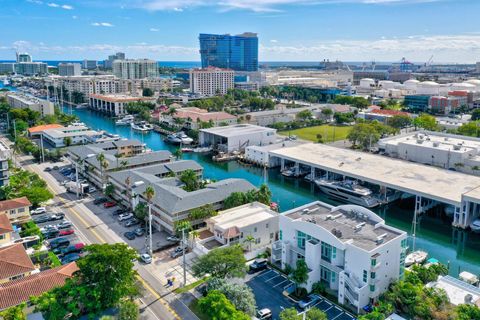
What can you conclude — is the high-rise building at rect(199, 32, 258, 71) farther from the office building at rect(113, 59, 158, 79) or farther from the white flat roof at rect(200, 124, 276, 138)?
the white flat roof at rect(200, 124, 276, 138)

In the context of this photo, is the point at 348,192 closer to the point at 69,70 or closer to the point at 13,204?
the point at 13,204

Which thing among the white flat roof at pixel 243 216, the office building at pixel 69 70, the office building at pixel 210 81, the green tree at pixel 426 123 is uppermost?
the office building at pixel 69 70

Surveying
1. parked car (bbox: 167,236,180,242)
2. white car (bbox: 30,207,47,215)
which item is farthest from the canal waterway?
white car (bbox: 30,207,47,215)

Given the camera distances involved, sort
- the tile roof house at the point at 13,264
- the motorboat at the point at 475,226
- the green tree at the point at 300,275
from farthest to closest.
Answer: the motorboat at the point at 475,226
the green tree at the point at 300,275
the tile roof house at the point at 13,264

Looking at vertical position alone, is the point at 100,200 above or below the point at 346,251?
below

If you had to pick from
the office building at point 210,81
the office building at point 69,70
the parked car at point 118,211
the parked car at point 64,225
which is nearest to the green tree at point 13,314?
the parked car at point 64,225

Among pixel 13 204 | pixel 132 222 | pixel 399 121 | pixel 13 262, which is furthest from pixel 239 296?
pixel 399 121

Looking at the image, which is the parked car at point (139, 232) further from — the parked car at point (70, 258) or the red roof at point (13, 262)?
the red roof at point (13, 262)
